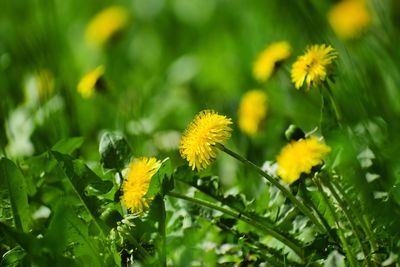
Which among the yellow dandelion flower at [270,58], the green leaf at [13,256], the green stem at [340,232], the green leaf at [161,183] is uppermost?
the yellow dandelion flower at [270,58]

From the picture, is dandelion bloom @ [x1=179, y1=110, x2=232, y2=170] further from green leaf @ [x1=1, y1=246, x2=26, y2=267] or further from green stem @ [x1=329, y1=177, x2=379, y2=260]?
green leaf @ [x1=1, y1=246, x2=26, y2=267]

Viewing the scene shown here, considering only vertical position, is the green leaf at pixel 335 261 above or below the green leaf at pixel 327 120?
below

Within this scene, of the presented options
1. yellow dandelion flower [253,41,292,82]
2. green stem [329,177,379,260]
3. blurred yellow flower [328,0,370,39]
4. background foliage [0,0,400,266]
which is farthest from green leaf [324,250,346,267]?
blurred yellow flower [328,0,370,39]

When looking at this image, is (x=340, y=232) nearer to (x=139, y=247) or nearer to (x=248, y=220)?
(x=248, y=220)

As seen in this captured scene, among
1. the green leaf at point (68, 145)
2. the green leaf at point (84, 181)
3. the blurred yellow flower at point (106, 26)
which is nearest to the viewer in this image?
the green leaf at point (84, 181)

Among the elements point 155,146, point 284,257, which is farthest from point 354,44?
point 284,257

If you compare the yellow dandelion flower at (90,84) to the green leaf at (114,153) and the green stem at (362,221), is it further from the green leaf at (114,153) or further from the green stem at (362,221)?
the green stem at (362,221)

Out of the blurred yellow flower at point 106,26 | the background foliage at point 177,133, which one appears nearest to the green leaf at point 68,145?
the background foliage at point 177,133

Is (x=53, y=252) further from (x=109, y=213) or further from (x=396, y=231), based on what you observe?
(x=396, y=231)
